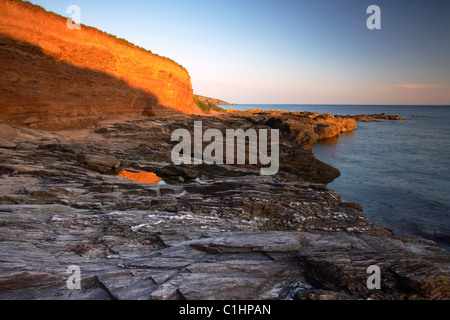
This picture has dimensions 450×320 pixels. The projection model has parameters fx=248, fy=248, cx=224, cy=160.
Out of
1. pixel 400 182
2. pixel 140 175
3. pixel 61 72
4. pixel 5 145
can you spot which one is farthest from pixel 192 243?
pixel 61 72

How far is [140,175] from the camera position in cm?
1503

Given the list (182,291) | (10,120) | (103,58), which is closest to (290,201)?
(182,291)

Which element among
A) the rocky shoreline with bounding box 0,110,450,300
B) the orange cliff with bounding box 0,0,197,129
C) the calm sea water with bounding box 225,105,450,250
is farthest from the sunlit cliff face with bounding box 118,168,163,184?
the calm sea water with bounding box 225,105,450,250

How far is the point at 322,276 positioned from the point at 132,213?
574 cm

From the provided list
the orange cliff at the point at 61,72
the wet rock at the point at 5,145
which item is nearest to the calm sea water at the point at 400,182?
the wet rock at the point at 5,145

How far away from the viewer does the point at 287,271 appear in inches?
186

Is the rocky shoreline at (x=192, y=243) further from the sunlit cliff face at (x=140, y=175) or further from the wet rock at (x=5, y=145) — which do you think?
the sunlit cliff face at (x=140, y=175)

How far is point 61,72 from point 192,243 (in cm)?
2465

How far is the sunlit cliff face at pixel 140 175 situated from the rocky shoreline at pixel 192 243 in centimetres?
283

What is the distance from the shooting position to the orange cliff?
64.7 feet

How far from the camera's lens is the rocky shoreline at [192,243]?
4223 mm

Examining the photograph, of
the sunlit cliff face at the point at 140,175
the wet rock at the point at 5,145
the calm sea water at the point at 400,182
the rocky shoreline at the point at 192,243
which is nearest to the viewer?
the rocky shoreline at the point at 192,243

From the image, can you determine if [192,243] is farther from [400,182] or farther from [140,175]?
[400,182]

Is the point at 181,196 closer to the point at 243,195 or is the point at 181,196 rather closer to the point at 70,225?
the point at 243,195
